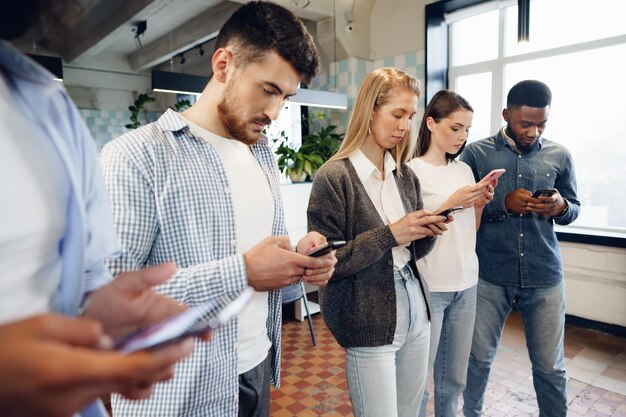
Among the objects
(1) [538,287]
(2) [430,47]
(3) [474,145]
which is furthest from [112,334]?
(2) [430,47]

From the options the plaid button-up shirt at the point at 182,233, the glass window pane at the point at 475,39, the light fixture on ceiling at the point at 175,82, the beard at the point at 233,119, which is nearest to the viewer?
the plaid button-up shirt at the point at 182,233

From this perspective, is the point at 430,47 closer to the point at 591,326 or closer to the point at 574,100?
the point at 574,100

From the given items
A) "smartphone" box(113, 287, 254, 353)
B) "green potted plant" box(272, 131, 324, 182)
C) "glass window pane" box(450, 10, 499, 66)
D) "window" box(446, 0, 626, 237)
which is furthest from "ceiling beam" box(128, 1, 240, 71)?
"smartphone" box(113, 287, 254, 353)

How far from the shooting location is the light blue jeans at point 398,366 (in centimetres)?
143

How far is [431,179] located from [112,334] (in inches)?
66.5

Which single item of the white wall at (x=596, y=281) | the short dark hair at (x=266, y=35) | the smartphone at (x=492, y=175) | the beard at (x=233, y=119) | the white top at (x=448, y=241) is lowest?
the white wall at (x=596, y=281)

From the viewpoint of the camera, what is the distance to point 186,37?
22.5 feet

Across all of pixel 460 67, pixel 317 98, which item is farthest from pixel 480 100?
pixel 317 98

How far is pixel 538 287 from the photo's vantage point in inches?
77.7

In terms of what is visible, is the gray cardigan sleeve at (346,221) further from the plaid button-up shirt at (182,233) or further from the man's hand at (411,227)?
the plaid button-up shirt at (182,233)

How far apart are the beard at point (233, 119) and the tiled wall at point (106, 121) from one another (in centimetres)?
815

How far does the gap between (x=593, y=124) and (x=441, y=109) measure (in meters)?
2.88

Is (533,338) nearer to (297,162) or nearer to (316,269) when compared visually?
(316,269)

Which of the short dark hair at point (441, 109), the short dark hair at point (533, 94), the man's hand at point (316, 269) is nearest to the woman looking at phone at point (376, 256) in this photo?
the man's hand at point (316, 269)
